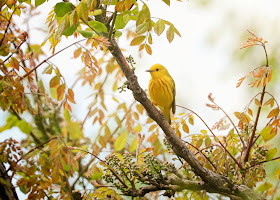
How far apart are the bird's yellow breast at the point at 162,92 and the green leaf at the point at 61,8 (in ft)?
3.61

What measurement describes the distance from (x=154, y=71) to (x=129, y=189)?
3.85ft

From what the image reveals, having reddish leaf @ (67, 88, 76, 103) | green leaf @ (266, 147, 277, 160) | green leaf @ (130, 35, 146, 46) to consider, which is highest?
green leaf @ (130, 35, 146, 46)

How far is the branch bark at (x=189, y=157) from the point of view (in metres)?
1.12

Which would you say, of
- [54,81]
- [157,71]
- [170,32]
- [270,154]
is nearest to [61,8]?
[54,81]

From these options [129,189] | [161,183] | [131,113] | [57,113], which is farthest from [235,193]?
[57,113]

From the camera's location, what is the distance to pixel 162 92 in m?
2.10

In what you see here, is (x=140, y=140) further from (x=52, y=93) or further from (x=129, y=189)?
(x=52, y=93)

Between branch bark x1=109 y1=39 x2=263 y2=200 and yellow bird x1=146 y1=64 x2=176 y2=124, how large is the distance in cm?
81

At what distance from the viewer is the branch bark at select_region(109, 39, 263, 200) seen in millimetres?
1115

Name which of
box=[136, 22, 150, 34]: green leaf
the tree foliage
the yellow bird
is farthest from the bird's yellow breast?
box=[136, 22, 150, 34]: green leaf

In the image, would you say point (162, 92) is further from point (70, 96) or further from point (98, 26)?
point (98, 26)

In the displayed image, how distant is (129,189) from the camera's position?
1.28 m

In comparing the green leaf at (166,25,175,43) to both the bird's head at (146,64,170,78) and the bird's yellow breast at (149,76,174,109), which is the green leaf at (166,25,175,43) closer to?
the bird's yellow breast at (149,76,174,109)

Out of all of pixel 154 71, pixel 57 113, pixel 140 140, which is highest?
pixel 154 71
